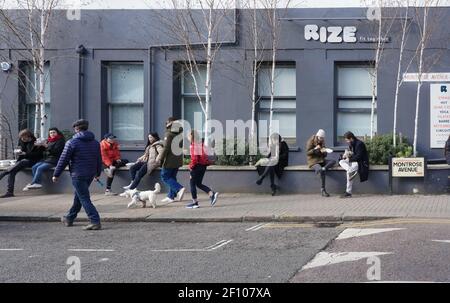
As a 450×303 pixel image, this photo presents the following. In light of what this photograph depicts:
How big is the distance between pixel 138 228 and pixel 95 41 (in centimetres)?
838

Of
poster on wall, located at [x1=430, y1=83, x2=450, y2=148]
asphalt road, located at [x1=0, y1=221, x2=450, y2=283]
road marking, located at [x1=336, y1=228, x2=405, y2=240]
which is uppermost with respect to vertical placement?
poster on wall, located at [x1=430, y1=83, x2=450, y2=148]

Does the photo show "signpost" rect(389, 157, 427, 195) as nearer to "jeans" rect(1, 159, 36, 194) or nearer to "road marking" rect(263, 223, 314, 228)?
"road marking" rect(263, 223, 314, 228)

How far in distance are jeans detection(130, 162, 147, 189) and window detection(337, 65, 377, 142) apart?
222 inches

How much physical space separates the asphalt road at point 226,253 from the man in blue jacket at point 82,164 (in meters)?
0.44

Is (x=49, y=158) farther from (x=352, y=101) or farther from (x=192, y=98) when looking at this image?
(x=352, y=101)

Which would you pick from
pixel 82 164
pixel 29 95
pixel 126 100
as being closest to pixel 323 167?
pixel 82 164

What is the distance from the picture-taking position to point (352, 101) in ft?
61.6

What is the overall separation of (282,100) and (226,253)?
33.4ft

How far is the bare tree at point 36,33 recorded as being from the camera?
17.9 m

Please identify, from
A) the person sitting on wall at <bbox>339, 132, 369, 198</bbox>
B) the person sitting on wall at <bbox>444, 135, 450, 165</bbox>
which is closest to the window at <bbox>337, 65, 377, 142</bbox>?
the person sitting on wall at <bbox>444, 135, 450, 165</bbox>

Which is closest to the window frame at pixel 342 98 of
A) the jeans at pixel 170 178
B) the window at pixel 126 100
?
the window at pixel 126 100

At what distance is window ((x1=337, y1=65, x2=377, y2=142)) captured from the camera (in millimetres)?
18688
